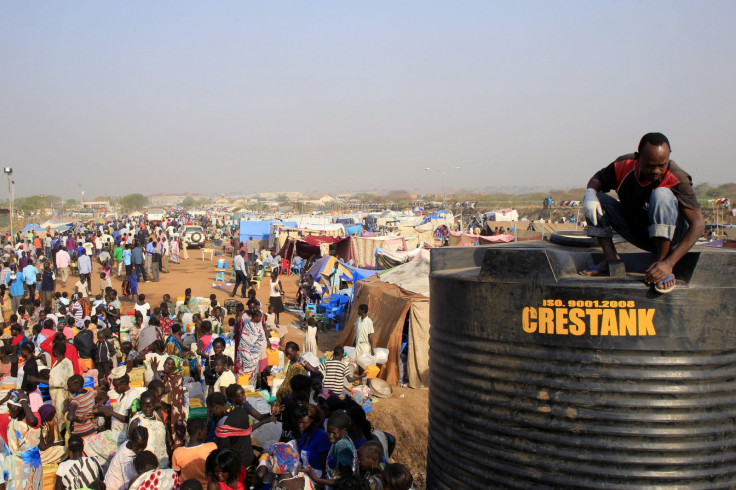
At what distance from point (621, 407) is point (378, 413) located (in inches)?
281

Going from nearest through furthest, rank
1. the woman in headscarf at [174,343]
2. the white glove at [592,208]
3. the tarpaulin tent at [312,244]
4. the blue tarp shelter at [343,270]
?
the white glove at [592,208] < the woman in headscarf at [174,343] < the blue tarp shelter at [343,270] < the tarpaulin tent at [312,244]

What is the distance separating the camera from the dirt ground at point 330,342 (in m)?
7.81

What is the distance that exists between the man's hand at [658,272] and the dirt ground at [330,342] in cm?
465

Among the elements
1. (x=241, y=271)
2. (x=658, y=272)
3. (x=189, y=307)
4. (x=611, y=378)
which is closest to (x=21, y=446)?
(x=611, y=378)

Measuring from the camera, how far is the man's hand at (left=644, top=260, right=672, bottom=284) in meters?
2.33

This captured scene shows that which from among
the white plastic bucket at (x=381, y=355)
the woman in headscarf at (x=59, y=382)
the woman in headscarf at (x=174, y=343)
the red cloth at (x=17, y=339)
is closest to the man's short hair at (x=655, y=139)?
the woman in headscarf at (x=59, y=382)

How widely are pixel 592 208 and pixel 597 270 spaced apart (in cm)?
31

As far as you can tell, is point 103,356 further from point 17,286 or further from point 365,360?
point 17,286

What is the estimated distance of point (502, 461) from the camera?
254 centimetres

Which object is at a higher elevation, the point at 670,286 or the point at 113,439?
the point at 670,286

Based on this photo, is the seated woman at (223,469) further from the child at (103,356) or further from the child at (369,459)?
the child at (103,356)

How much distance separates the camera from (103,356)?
8.73 meters

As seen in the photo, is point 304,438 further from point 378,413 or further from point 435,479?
point 378,413

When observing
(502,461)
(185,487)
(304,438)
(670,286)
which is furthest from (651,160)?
(304,438)
